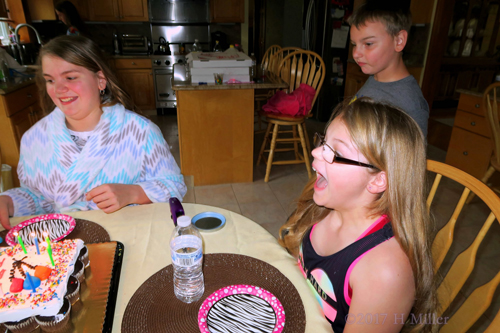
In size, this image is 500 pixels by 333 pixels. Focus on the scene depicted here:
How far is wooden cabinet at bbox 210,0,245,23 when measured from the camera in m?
4.80

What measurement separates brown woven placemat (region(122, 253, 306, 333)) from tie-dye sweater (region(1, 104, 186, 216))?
45 centimetres

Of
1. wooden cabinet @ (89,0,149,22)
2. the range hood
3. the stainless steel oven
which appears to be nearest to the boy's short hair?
the stainless steel oven

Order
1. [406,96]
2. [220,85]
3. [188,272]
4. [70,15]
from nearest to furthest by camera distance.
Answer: [188,272]
[406,96]
[220,85]
[70,15]

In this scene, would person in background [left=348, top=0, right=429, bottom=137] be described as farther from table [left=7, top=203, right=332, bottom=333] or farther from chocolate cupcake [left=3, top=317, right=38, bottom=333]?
chocolate cupcake [left=3, top=317, right=38, bottom=333]

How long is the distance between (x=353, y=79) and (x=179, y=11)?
2.75m

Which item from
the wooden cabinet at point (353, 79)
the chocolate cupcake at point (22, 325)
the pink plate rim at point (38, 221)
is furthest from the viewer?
the wooden cabinet at point (353, 79)

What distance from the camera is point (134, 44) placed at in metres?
4.63

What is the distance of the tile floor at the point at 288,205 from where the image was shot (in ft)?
6.23

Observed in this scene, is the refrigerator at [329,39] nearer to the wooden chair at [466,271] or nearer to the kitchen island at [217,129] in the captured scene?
the kitchen island at [217,129]

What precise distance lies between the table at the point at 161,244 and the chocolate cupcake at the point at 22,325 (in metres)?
0.16

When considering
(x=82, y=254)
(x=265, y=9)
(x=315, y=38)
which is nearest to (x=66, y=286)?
(x=82, y=254)

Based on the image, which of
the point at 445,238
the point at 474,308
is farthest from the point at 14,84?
the point at 474,308

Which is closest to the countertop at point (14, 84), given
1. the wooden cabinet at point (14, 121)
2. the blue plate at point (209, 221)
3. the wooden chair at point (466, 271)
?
the wooden cabinet at point (14, 121)

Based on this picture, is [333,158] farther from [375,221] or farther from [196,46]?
[196,46]
